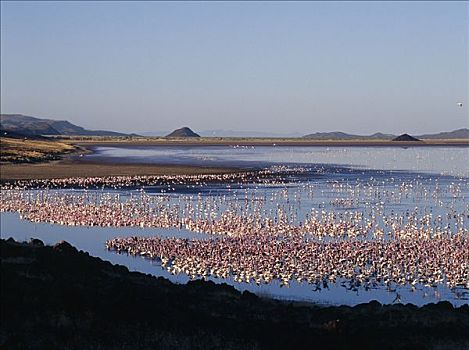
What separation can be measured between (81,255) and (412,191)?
3539 centimetres

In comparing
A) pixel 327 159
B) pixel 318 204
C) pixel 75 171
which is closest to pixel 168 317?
pixel 318 204

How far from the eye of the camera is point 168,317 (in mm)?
14930

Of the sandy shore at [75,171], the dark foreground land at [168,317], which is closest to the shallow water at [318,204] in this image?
the dark foreground land at [168,317]

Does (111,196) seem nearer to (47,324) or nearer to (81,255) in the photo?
(81,255)

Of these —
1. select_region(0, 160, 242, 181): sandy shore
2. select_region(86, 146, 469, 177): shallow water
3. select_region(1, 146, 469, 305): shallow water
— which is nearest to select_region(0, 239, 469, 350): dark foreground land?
select_region(1, 146, 469, 305): shallow water

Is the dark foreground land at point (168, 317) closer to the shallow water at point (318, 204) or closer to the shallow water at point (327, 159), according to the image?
the shallow water at point (318, 204)

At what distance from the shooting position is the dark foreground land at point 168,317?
12812 mm

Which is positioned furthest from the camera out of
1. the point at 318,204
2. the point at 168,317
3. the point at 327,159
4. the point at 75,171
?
the point at 327,159

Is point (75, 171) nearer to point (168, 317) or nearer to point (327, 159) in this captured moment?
point (327, 159)

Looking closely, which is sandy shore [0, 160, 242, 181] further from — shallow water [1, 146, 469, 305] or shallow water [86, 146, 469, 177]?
shallow water [86, 146, 469, 177]

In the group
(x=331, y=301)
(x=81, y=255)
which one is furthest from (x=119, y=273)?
(x=331, y=301)

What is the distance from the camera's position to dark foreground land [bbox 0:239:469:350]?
12.8m

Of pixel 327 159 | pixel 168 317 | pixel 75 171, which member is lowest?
pixel 168 317

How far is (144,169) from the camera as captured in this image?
76.3m
